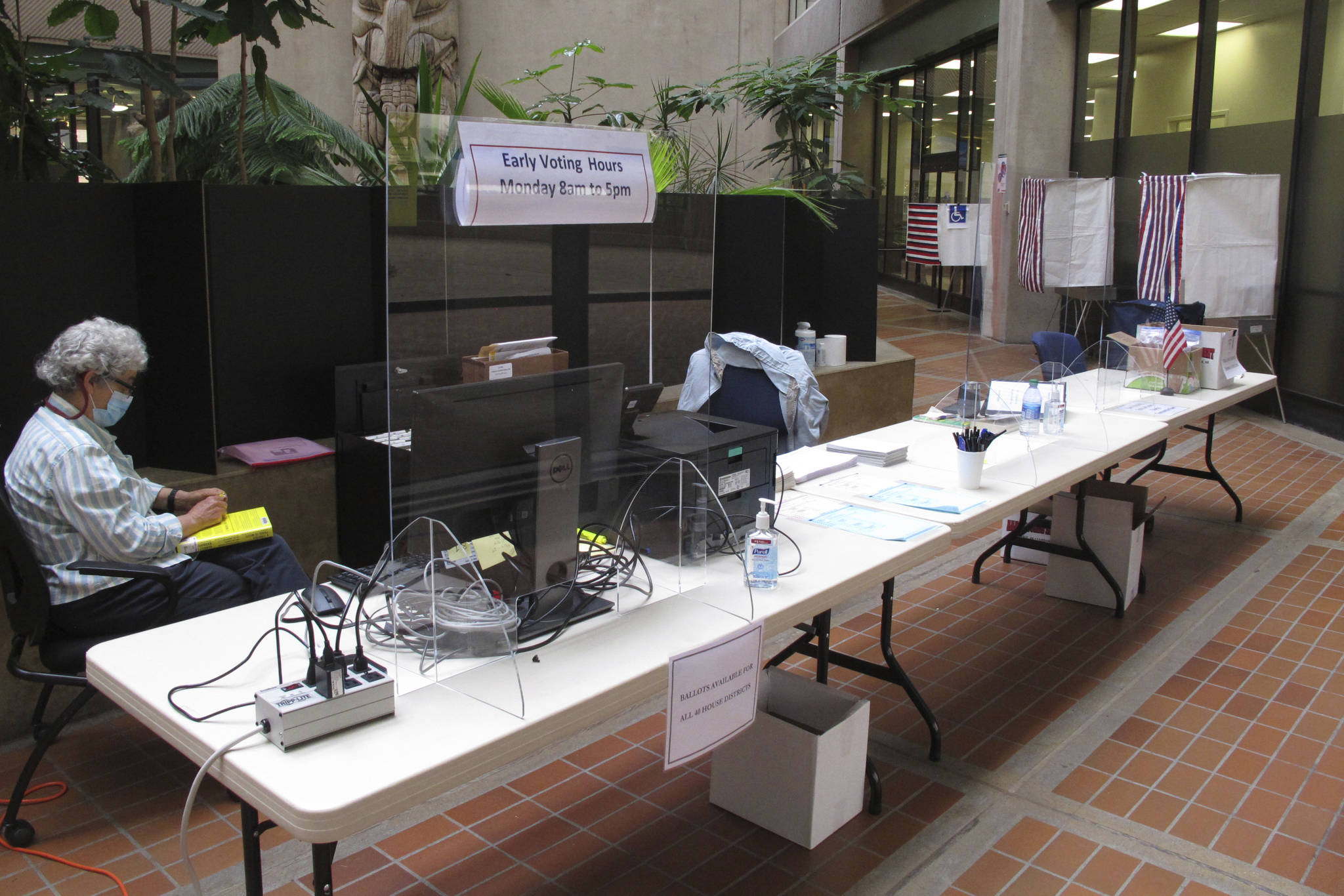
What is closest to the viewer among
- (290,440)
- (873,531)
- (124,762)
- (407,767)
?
(407,767)

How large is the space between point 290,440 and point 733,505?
7.31ft

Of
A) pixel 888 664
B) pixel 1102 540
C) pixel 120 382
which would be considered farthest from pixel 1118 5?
pixel 120 382

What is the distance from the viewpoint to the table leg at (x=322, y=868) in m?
1.57

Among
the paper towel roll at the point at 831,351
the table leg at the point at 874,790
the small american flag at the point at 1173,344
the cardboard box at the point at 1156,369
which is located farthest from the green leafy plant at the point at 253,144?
the table leg at the point at 874,790

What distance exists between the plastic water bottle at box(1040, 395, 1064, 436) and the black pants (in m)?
2.63

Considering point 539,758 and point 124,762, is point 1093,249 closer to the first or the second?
point 539,758

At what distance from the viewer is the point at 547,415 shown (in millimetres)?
1951

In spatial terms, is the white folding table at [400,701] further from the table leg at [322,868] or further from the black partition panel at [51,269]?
the black partition panel at [51,269]

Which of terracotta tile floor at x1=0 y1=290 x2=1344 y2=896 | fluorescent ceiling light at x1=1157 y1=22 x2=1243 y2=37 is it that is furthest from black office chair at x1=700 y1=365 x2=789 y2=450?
fluorescent ceiling light at x1=1157 y1=22 x2=1243 y2=37

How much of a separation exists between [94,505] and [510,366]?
1.33 metres

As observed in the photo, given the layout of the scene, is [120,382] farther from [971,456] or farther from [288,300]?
[971,456]

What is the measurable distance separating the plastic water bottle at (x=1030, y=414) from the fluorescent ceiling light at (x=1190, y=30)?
19.0 ft

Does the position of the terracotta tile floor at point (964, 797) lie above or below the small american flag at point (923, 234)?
below

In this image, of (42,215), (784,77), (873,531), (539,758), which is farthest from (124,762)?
(784,77)
